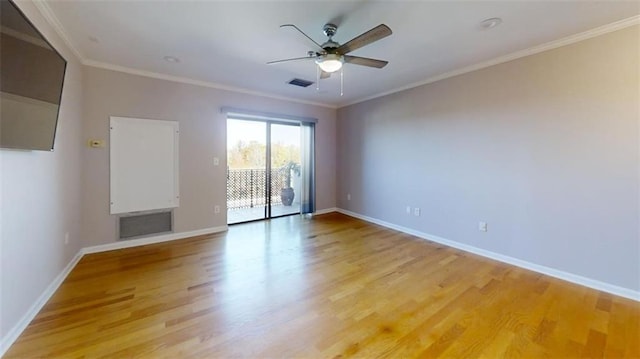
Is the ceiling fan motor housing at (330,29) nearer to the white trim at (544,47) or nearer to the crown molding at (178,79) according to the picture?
the white trim at (544,47)

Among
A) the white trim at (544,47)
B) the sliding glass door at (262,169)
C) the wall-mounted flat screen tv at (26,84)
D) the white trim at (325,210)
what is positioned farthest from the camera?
the white trim at (325,210)

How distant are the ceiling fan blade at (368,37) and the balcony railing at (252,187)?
329 centimetres

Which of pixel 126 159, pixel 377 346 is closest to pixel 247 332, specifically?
pixel 377 346

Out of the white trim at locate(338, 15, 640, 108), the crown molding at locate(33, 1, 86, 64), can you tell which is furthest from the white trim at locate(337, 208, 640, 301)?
the crown molding at locate(33, 1, 86, 64)

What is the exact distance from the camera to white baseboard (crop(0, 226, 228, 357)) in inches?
68.3

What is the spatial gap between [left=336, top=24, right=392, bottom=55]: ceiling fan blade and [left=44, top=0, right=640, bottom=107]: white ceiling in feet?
0.87

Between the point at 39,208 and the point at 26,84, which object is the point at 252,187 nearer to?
the point at 39,208

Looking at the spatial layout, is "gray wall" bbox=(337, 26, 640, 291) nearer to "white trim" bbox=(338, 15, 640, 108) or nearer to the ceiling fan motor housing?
"white trim" bbox=(338, 15, 640, 108)

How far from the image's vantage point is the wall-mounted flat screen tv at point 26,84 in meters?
1.50

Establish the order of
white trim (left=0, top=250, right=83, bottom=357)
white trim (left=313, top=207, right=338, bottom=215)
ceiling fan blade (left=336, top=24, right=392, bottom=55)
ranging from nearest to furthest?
white trim (left=0, top=250, right=83, bottom=357) → ceiling fan blade (left=336, top=24, right=392, bottom=55) → white trim (left=313, top=207, right=338, bottom=215)

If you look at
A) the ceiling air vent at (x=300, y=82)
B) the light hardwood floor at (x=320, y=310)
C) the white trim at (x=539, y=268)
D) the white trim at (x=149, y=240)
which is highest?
the ceiling air vent at (x=300, y=82)

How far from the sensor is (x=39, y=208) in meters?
2.17

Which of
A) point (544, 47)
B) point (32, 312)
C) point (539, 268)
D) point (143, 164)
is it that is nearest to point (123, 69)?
point (143, 164)

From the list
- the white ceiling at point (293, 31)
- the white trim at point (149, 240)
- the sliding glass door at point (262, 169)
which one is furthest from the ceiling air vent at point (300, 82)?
the white trim at point (149, 240)
